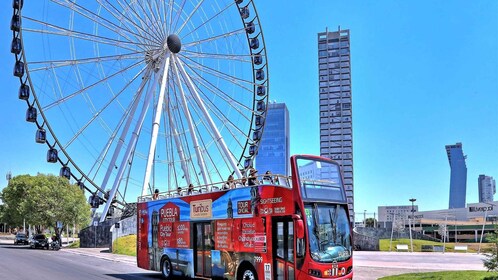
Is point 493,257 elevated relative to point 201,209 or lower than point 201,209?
lower

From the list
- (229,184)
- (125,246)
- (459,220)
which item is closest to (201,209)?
(229,184)

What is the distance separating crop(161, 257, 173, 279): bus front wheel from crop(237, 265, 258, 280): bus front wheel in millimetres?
4581

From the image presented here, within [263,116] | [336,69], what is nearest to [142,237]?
[263,116]

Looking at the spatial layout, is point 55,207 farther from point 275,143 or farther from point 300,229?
point 275,143

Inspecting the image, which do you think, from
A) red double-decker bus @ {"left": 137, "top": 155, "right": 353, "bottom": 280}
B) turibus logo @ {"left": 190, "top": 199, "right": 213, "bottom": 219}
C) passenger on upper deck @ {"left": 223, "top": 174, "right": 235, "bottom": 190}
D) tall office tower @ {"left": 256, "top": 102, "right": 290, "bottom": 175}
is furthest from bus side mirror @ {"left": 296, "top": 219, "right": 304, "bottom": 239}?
tall office tower @ {"left": 256, "top": 102, "right": 290, "bottom": 175}

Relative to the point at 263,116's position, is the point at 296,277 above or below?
below

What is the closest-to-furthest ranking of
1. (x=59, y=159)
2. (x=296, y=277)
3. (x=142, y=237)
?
(x=296, y=277) → (x=142, y=237) → (x=59, y=159)

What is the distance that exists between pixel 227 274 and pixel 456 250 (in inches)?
1365

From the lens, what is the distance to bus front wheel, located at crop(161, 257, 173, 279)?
19.1 meters

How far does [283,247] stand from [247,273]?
1.91m

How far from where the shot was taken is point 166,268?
768 inches

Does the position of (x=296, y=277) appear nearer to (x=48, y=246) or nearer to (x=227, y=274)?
(x=227, y=274)

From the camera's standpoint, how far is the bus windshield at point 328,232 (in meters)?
13.3

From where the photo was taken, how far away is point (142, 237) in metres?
21.3
